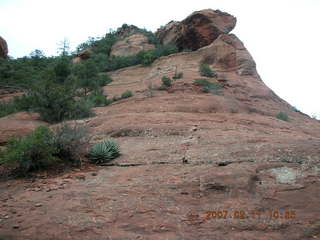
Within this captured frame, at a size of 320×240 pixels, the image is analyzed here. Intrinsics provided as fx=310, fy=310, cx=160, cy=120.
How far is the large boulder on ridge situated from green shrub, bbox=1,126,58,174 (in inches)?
831

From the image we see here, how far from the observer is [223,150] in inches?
281

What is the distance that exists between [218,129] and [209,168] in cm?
395

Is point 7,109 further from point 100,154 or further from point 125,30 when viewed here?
point 125,30

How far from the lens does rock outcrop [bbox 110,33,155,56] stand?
1221 inches

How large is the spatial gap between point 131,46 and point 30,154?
26700 millimetres

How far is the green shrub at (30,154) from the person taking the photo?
6133 millimetres

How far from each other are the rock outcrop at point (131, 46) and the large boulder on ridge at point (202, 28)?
442cm

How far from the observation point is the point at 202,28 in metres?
25.6

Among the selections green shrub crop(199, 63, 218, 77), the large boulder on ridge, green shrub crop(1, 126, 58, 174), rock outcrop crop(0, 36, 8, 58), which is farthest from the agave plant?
rock outcrop crop(0, 36, 8, 58)

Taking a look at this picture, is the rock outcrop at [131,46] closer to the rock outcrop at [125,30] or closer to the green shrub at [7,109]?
the rock outcrop at [125,30]

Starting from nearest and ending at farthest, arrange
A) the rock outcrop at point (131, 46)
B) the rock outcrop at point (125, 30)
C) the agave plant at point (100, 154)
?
the agave plant at point (100, 154) < the rock outcrop at point (131, 46) < the rock outcrop at point (125, 30)

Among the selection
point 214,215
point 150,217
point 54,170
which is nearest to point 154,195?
point 150,217

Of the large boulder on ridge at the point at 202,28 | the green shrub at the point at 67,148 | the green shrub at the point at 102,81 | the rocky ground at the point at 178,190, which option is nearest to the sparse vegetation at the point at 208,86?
the rocky ground at the point at 178,190
